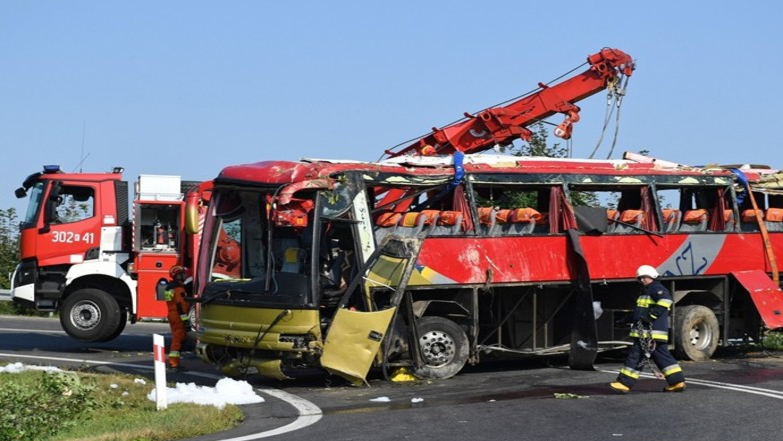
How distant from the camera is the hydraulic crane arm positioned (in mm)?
19266

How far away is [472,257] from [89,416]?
18.6 feet

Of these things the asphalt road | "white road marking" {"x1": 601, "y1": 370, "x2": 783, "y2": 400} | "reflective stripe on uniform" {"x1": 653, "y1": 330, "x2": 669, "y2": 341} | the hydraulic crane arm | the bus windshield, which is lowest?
the asphalt road

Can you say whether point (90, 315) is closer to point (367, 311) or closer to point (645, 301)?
point (367, 311)

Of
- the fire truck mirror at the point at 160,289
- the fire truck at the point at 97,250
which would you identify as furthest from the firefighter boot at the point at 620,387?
the fire truck mirror at the point at 160,289

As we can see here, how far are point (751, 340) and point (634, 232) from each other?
333cm

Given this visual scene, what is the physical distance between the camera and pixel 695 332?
683 inches

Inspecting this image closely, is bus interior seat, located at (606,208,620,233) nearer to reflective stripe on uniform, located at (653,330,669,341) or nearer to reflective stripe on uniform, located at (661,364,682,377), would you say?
reflective stripe on uniform, located at (653,330,669,341)

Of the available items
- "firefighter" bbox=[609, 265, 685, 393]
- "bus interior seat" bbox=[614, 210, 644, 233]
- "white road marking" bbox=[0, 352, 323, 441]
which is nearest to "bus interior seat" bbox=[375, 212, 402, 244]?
"white road marking" bbox=[0, 352, 323, 441]

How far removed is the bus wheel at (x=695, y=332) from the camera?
55.9 ft

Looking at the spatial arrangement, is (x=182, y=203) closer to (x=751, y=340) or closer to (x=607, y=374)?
(x=607, y=374)

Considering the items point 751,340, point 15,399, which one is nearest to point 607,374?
point 751,340

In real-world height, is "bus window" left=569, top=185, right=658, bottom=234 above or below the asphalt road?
above

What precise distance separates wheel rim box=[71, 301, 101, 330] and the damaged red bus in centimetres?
463

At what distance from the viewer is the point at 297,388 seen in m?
14.2
